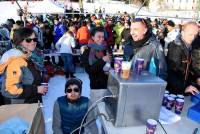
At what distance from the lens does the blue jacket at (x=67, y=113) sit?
2.47m

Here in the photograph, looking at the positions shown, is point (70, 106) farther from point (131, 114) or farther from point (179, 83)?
point (179, 83)

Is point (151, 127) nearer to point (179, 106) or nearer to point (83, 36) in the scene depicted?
point (179, 106)

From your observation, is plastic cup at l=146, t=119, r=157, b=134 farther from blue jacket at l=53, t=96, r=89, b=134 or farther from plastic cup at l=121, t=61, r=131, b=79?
blue jacket at l=53, t=96, r=89, b=134

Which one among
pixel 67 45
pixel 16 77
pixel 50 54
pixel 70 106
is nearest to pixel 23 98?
pixel 16 77

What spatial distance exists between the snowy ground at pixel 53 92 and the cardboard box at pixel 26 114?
1917 millimetres

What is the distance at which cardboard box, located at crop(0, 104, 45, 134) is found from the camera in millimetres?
1748

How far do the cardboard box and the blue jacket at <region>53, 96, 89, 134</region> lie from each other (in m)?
0.54

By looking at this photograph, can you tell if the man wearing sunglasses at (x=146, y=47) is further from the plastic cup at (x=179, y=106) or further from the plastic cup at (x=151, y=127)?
the plastic cup at (x=151, y=127)

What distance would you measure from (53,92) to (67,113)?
128 inches

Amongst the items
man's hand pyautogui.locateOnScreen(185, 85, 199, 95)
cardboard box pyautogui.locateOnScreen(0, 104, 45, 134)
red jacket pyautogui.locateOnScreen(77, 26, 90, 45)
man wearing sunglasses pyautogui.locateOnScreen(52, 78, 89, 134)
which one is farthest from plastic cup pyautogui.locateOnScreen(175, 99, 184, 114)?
red jacket pyautogui.locateOnScreen(77, 26, 90, 45)

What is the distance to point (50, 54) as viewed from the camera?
7105 millimetres

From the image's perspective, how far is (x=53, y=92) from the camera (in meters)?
5.63

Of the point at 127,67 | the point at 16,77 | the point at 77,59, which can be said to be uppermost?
the point at 127,67

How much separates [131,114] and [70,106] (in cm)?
91
